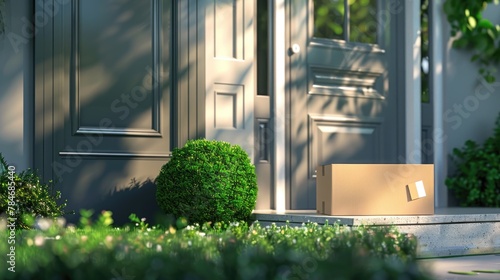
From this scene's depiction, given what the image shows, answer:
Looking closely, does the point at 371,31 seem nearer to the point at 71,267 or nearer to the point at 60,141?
the point at 60,141

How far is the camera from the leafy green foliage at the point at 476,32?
6730 mm

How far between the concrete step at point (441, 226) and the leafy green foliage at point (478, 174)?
94cm

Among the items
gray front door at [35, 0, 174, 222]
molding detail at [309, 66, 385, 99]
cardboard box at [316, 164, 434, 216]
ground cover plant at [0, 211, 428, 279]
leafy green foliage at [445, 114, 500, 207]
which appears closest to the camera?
ground cover plant at [0, 211, 428, 279]

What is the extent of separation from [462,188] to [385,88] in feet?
3.59

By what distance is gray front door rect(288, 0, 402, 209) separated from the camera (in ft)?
19.5

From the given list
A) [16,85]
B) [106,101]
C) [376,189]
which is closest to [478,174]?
[376,189]

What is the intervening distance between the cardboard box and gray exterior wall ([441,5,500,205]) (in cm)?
160

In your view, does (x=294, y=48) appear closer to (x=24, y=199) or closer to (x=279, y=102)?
(x=279, y=102)

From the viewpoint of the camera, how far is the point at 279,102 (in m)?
5.84

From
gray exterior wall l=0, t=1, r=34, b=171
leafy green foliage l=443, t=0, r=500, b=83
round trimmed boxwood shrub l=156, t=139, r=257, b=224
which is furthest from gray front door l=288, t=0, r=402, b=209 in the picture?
gray exterior wall l=0, t=1, r=34, b=171

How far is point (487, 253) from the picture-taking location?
532cm

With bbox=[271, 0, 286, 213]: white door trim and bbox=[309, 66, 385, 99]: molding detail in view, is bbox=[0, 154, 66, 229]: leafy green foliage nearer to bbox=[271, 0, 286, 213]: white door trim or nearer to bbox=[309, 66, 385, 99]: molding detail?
bbox=[271, 0, 286, 213]: white door trim

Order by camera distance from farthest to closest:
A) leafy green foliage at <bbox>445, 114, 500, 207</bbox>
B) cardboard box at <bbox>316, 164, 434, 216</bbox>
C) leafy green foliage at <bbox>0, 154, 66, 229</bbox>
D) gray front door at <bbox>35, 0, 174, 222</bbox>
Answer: leafy green foliage at <bbox>445, 114, 500, 207</bbox>, cardboard box at <bbox>316, 164, 434, 216</bbox>, gray front door at <bbox>35, 0, 174, 222</bbox>, leafy green foliage at <bbox>0, 154, 66, 229</bbox>

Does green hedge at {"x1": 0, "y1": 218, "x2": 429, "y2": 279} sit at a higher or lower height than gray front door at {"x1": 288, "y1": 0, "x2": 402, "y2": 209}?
lower
